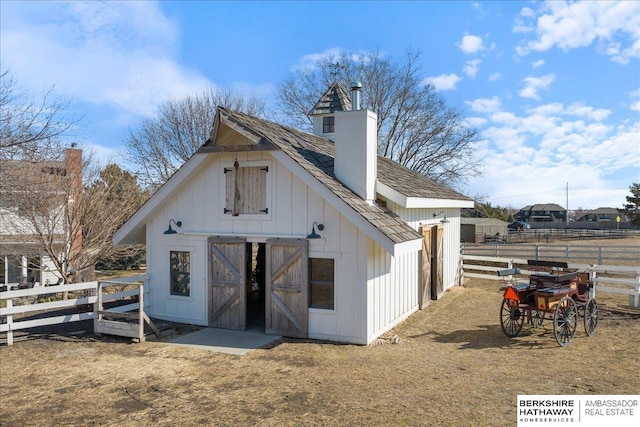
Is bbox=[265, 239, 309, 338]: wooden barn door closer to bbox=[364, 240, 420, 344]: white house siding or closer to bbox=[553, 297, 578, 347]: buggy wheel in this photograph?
bbox=[364, 240, 420, 344]: white house siding

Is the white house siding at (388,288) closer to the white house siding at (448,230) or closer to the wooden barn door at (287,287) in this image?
the white house siding at (448,230)

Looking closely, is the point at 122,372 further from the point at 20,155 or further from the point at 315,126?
the point at 315,126

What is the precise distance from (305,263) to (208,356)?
105 inches

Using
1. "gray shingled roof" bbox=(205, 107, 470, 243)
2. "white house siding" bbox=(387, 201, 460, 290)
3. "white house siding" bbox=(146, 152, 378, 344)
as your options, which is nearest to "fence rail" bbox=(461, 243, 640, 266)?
"white house siding" bbox=(387, 201, 460, 290)

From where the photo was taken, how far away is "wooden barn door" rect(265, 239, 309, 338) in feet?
31.6

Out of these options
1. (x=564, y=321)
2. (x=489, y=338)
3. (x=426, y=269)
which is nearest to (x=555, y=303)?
(x=564, y=321)

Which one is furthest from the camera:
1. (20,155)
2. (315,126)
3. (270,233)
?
(315,126)

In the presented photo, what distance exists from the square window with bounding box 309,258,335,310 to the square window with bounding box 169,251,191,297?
11.0 ft

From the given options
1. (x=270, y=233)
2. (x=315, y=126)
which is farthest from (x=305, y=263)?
(x=315, y=126)

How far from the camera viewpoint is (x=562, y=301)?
29.0 feet

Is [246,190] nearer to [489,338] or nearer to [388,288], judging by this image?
[388,288]

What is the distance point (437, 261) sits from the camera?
14008 millimetres

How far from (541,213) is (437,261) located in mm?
90005

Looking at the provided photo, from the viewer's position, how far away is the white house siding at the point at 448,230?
12211mm
